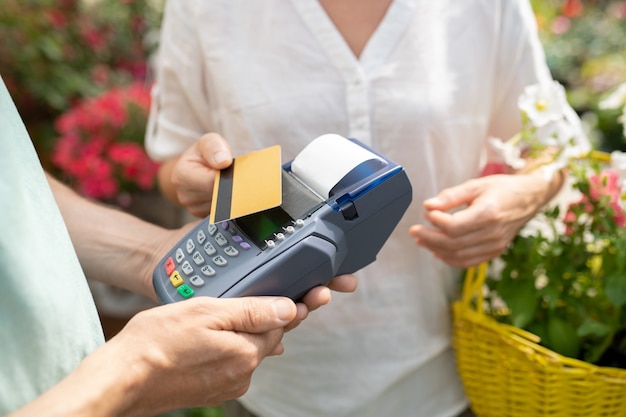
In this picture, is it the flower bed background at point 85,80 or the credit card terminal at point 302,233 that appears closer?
the credit card terminal at point 302,233

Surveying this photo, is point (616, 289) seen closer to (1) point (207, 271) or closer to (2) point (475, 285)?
(2) point (475, 285)

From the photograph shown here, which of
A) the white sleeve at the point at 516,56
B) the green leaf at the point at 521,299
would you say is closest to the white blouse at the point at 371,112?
the white sleeve at the point at 516,56

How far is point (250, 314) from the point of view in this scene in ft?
1.96

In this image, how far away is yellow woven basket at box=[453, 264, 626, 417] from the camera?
0.75 m

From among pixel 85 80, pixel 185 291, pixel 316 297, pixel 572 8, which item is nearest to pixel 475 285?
pixel 316 297

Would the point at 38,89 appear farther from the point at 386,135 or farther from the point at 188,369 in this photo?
the point at 188,369

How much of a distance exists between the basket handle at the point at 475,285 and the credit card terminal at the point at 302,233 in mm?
193

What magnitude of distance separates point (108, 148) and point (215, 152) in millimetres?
1175

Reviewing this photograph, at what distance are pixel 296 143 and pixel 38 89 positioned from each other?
4.62ft

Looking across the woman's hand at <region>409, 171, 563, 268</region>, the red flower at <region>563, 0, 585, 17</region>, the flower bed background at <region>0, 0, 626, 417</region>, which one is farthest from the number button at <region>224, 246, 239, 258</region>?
the red flower at <region>563, 0, 585, 17</region>

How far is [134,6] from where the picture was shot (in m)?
2.36

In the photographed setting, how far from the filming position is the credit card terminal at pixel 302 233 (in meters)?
0.62

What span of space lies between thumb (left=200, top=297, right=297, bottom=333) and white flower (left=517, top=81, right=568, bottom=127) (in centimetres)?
41

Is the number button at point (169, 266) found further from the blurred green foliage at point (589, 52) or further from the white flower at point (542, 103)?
→ the blurred green foliage at point (589, 52)
